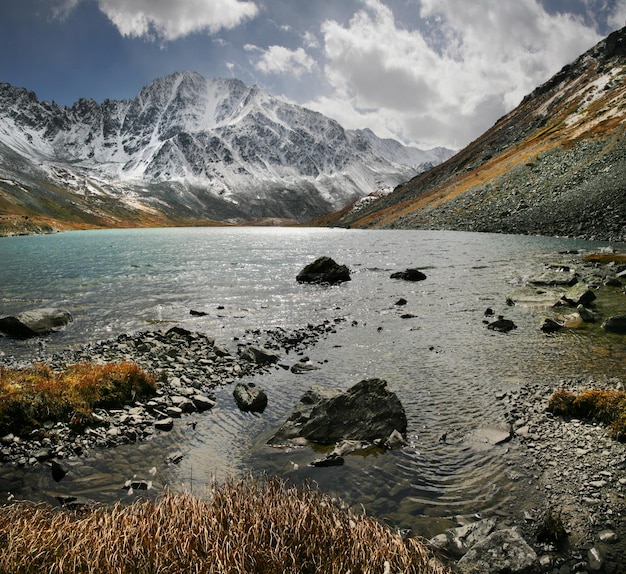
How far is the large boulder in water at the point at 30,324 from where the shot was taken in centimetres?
2436

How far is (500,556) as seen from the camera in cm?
723

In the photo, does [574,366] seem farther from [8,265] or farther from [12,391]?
[8,265]

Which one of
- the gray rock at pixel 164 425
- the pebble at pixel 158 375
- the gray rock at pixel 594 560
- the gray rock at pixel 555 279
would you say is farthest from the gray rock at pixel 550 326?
the gray rock at pixel 164 425

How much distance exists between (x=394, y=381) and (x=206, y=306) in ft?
68.3

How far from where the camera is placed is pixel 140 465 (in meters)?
11.1

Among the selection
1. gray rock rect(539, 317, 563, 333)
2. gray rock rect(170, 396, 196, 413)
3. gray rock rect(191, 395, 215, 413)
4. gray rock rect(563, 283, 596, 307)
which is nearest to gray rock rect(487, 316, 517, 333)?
gray rock rect(539, 317, 563, 333)

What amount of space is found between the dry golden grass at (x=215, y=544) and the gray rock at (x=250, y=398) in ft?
27.2

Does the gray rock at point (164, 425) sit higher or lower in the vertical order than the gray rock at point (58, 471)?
lower

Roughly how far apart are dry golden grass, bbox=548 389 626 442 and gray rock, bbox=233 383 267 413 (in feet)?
33.4

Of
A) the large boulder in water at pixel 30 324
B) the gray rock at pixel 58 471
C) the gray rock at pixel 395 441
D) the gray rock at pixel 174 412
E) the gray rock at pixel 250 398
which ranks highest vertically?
the large boulder in water at pixel 30 324

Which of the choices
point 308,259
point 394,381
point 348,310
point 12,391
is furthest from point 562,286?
point 308,259

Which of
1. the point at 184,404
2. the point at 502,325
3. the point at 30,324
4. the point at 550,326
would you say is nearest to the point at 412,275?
the point at 502,325

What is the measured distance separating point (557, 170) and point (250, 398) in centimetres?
10460

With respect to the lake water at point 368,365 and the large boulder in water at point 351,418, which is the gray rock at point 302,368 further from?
the large boulder in water at point 351,418
